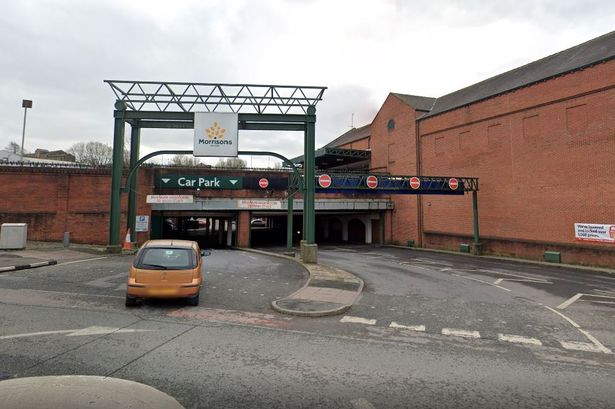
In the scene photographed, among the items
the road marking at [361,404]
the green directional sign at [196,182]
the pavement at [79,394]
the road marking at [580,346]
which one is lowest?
the road marking at [580,346]

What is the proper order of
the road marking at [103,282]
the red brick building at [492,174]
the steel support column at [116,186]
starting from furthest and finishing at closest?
the red brick building at [492,174]
the steel support column at [116,186]
the road marking at [103,282]

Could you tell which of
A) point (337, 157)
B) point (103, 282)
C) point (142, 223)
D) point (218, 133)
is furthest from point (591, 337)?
point (337, 157)

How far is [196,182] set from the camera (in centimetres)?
3244

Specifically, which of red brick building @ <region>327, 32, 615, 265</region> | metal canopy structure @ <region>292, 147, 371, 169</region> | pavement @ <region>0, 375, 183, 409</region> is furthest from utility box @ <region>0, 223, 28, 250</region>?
red brick building @ <region>327, 32, 615, 265</region>

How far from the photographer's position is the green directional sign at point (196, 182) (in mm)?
31844

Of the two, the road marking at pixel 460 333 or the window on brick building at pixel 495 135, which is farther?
the window on brick building at pixel 495 135

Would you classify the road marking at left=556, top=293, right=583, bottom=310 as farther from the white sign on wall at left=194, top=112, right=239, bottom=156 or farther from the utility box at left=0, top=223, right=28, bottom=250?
the utility box at left=0, top=223, right=28, bottom=250

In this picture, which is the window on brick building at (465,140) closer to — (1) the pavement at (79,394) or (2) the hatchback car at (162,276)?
(2) the hatchback car at (162,276)

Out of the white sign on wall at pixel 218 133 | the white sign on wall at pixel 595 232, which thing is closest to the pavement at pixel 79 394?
the white sign on wall at pixel 218 133

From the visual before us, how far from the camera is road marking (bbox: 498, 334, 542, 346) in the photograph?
22.6ft

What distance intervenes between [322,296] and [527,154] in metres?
21.1

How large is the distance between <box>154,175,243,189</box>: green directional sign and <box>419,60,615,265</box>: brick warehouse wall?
19131mm

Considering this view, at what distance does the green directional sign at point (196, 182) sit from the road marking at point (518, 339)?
1131 inches

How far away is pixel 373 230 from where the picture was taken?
41.3 meters
